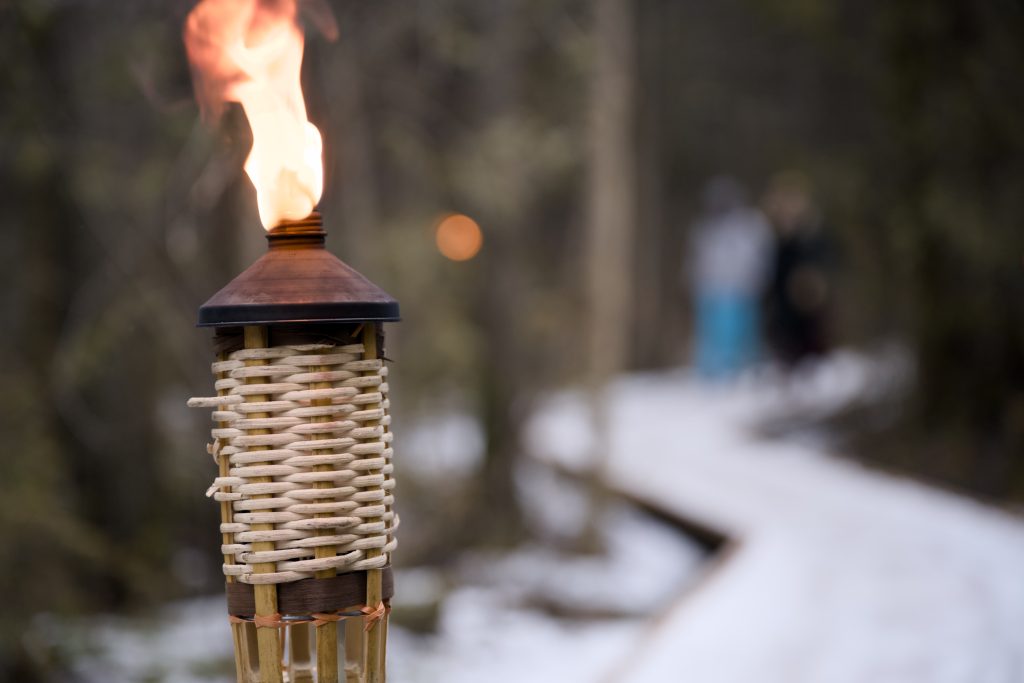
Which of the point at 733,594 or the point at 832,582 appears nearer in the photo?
the point at 733,594

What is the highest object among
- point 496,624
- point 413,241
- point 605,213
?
point 605,213

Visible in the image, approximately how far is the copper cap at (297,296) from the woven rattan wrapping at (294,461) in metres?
0.07

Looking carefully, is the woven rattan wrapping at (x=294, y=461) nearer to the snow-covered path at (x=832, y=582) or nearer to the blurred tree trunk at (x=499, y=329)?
the snow-covered path at (x=832, y=582)

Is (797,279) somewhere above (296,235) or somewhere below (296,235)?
below

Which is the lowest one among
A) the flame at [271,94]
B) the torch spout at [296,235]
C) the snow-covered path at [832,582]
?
the snow-covered path at [832,582]

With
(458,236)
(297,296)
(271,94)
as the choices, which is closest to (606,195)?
(458,236)

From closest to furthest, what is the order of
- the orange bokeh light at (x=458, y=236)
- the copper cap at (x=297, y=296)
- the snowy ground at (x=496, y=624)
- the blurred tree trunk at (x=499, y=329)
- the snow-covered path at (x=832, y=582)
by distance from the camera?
the copper cap at (x=297, y=296)
the snow-covered path at (x=832, y=582)
the snowy ground at (x=496, y=624)
the blurred tree trunk at (x=499, y=329)
the orange bokeh light at (x=458, y=236)

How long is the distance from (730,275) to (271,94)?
10.9 m

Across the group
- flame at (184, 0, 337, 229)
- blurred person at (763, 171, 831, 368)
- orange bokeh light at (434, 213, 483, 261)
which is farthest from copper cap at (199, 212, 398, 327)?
blurred person at (763, 171, 831, 368)

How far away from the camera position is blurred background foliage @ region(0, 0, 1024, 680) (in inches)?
249

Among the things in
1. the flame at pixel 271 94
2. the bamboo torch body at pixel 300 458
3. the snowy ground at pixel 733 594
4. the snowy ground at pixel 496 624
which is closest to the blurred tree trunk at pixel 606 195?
the snowy ground at pixel 733 594

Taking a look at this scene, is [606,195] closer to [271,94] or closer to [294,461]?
[271,94]

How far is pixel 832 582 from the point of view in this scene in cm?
538

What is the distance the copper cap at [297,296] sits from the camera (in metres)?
1.83
